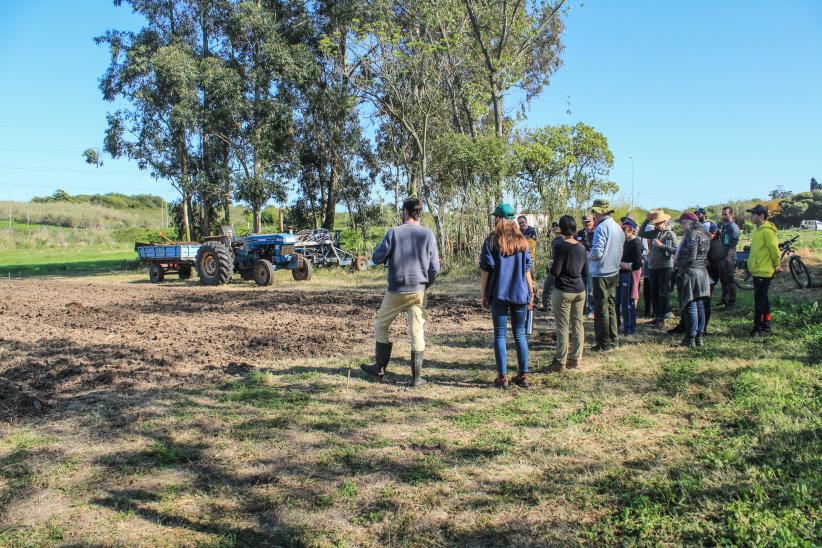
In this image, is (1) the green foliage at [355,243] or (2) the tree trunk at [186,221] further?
(2) the tree trunk at [186,221]

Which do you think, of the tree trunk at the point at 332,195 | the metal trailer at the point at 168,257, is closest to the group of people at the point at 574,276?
the metal trailer at the point at 168,257

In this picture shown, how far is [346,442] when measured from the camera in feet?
14.3

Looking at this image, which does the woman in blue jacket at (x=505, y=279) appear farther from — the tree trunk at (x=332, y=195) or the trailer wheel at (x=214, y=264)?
the tree trunk at (x=332, y=195)

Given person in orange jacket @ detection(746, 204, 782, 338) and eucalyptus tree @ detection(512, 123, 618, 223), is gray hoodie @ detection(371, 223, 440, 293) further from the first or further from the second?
eucalyptus tree @ detection(512, 123, 618, 223)

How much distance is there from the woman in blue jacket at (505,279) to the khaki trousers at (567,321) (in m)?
0.67

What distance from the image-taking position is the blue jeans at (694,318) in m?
7.02

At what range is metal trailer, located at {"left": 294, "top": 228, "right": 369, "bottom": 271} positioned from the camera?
18.4 meters

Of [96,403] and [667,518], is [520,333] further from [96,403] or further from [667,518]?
[96,403]

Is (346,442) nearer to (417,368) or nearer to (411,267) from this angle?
(417,368)

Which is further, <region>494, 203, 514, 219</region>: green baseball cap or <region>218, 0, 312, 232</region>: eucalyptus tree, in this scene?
<region>218, 0, 312, 232</region>: eucalyptus tree

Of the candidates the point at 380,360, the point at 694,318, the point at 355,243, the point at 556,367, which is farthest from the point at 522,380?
the point at 355,243

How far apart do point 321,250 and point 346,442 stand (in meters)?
14.7

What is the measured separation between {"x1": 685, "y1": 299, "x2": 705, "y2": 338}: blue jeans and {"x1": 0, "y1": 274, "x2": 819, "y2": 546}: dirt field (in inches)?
12.4

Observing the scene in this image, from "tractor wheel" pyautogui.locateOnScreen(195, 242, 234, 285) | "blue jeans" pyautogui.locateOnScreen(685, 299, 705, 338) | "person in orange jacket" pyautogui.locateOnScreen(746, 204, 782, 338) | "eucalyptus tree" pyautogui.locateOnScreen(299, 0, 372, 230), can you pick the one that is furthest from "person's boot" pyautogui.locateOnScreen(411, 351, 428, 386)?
"eucalyptus tree" pyautogui.locateOnScreen(299, 0, 372, 230)
